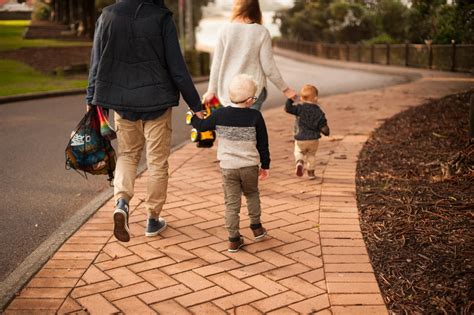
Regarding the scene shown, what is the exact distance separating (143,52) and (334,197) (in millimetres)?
2189

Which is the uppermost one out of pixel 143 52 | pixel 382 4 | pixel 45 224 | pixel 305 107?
pixel 382 4

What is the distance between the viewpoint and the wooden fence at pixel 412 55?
2417cm

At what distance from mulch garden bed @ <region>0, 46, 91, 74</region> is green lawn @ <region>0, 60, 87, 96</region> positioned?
2.69 feet

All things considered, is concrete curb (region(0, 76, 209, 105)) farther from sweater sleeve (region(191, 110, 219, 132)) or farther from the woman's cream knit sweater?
sweater sleeve (region(191, 110, 219, 132))

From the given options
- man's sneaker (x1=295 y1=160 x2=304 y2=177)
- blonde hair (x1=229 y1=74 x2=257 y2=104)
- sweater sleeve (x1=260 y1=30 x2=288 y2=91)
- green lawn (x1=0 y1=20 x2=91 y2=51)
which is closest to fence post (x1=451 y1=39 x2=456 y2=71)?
green lawn (x1=0 y1=20 x2=91 y2=51)

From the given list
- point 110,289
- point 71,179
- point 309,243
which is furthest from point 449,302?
point 71,179

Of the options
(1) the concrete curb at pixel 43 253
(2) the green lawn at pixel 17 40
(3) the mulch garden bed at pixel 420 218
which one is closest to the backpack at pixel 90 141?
(1) the concrete curb at pixel 43 253

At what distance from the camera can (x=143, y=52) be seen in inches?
168

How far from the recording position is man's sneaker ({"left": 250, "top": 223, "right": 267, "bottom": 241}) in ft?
14.4

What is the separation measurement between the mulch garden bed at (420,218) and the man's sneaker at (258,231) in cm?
74

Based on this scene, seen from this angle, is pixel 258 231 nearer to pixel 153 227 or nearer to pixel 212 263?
pixel 212 263

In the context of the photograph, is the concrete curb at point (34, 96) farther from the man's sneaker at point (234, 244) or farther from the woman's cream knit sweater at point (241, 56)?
the man's sneaker at point (234, 244)

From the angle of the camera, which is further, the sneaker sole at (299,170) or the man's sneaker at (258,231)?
the sneaker sole at (299,170)

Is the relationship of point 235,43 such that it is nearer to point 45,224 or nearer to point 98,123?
point 98,123
